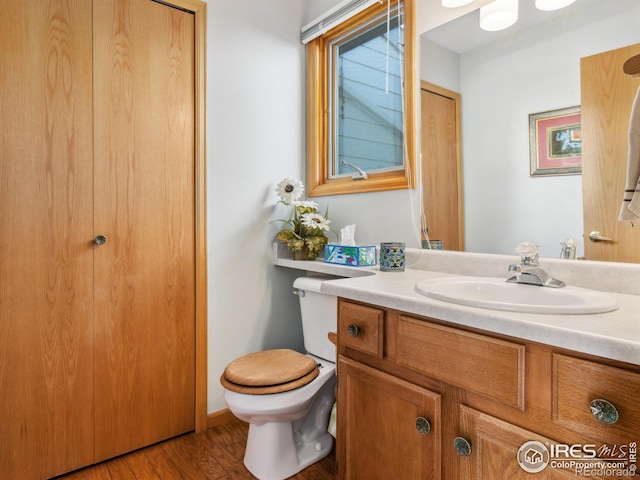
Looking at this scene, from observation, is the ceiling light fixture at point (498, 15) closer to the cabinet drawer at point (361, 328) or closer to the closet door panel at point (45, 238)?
the cabinet drawer at point (361, 328)

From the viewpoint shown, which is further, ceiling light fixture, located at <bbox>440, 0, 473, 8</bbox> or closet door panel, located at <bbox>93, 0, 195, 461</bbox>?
closet door panel, located at <bbox>93, 0, 195, 461</bbox>

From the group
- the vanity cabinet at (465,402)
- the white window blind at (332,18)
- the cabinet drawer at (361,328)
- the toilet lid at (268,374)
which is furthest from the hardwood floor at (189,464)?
the white window blind at (332,18)

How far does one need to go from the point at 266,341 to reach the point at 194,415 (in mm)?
495

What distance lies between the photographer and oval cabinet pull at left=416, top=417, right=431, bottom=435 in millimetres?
933

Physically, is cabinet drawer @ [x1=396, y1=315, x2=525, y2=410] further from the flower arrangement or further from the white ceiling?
the white ceiling

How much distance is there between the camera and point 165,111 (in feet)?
5.52

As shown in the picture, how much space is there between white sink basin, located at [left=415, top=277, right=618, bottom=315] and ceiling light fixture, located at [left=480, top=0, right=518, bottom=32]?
90cm

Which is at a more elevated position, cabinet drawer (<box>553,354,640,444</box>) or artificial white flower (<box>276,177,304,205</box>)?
artificial white flower (<box>276,177,304,205</box>)

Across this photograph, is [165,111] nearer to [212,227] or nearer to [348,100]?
[212,227]

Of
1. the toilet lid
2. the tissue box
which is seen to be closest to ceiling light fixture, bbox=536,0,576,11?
the tissue box

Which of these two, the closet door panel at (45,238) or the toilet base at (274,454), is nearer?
the closet door panel at (45,238)

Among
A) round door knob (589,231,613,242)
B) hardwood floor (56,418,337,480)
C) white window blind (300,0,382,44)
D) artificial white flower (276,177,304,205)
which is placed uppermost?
white window blind (300,0,382,44)

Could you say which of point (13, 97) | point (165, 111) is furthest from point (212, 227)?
point (13, 97)

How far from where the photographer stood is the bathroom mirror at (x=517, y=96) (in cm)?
114
